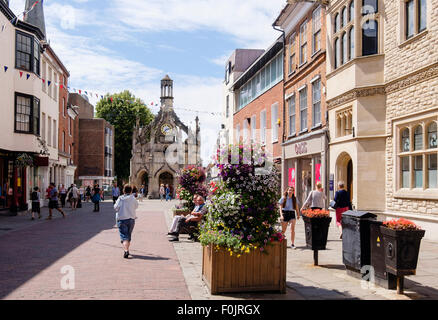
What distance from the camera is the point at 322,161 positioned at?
1959 cm

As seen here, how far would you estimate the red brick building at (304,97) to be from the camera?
19.9 metres

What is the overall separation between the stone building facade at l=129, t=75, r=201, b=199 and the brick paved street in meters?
51.3

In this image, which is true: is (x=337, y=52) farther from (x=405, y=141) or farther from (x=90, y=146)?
(x=90, y=146)

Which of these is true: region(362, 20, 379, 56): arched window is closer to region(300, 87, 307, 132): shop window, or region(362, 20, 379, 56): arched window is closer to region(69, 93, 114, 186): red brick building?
region(300, 87, 307, 132): shop window

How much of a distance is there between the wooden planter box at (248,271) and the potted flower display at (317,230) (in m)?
2.29

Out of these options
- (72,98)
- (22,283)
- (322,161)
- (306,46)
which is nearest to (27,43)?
(306,46)

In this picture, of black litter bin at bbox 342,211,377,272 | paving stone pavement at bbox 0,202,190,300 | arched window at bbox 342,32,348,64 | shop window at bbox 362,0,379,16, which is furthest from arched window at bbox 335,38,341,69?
black litter bin at bbox 342,211,377,272

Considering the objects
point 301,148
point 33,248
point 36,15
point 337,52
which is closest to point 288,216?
point 33,248

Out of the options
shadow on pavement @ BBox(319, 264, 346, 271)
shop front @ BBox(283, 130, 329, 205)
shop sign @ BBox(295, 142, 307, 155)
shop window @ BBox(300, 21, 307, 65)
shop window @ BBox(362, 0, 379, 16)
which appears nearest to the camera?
shadow on pavement @ BBox(319, 264, 346, 271)

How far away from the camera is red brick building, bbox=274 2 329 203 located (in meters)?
19.9

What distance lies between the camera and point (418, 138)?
45.2 ft

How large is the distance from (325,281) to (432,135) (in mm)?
7035

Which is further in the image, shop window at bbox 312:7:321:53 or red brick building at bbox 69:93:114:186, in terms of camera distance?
red brick building at bbox 69:93:114:186

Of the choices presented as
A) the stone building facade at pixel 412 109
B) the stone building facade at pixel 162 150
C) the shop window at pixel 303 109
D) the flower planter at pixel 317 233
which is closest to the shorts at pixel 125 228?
the flower planter at pixel 317 233
